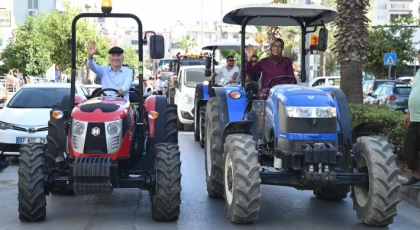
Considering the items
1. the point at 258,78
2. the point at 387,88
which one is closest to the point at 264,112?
the point at 258,78

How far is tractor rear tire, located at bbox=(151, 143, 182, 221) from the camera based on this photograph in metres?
8.23

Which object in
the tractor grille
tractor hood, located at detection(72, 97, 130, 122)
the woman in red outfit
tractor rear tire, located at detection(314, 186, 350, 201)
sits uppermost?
the woman in red outfit

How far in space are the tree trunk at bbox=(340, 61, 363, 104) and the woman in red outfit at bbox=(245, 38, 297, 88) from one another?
8751 millimetres

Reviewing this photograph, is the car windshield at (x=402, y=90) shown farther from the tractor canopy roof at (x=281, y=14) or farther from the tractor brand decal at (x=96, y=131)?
the tractor brand decal at (x=96, y=131)

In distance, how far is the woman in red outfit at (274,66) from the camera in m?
9.92

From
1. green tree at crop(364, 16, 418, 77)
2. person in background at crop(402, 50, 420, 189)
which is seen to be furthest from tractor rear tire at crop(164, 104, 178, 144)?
green tree at crop(364, 16, 418, 77)

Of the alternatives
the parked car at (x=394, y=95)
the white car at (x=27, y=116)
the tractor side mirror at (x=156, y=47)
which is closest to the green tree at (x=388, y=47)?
the parked car at (x=394, y=95)

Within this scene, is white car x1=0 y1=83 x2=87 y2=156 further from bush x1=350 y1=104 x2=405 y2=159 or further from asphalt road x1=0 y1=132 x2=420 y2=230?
bush x1=350 y1=104 x2=405 y2=159

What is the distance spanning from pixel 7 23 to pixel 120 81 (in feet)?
64.7

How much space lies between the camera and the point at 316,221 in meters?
8.82

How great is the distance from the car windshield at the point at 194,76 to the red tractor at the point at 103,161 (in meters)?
12.3

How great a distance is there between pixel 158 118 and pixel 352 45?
9.97m

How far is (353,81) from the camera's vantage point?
60.7 feet

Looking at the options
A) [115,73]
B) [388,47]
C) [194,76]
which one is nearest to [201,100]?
[194,76]
